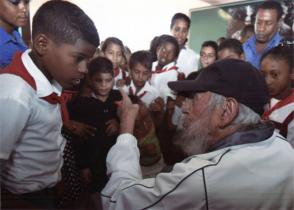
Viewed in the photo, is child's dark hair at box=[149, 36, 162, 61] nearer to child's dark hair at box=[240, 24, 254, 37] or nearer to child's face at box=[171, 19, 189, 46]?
child's face at box=[171, 19, 189, 46]

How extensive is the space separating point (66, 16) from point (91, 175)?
362 mm

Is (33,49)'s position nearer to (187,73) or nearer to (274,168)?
(187,73)

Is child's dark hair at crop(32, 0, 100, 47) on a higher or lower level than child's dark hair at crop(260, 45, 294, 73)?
higher

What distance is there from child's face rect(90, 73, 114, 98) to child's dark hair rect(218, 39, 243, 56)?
288 mm

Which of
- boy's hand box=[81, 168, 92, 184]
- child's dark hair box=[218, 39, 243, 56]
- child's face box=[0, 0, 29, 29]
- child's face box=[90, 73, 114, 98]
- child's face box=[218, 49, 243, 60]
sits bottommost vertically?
boy's hand box=[81, 168, 92, 184]

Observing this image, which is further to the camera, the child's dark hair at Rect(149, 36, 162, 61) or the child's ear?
the child's dark hair at Rect(149, 36, 162, 61)

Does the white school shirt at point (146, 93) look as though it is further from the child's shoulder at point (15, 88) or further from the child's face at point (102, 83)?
the child's shoulder at point (15, 88)

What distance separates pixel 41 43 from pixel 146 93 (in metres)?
0.28

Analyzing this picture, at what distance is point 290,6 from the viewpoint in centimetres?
71

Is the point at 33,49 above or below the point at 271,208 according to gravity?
above

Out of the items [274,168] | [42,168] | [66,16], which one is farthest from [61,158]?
[274,168]

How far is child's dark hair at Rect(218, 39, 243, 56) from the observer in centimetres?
74

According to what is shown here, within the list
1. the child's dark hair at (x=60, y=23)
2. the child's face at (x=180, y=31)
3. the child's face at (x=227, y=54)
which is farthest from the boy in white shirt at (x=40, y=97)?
the child's face at (x=227, y=54)

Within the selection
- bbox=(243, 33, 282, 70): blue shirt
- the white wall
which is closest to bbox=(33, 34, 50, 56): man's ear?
the white wall
